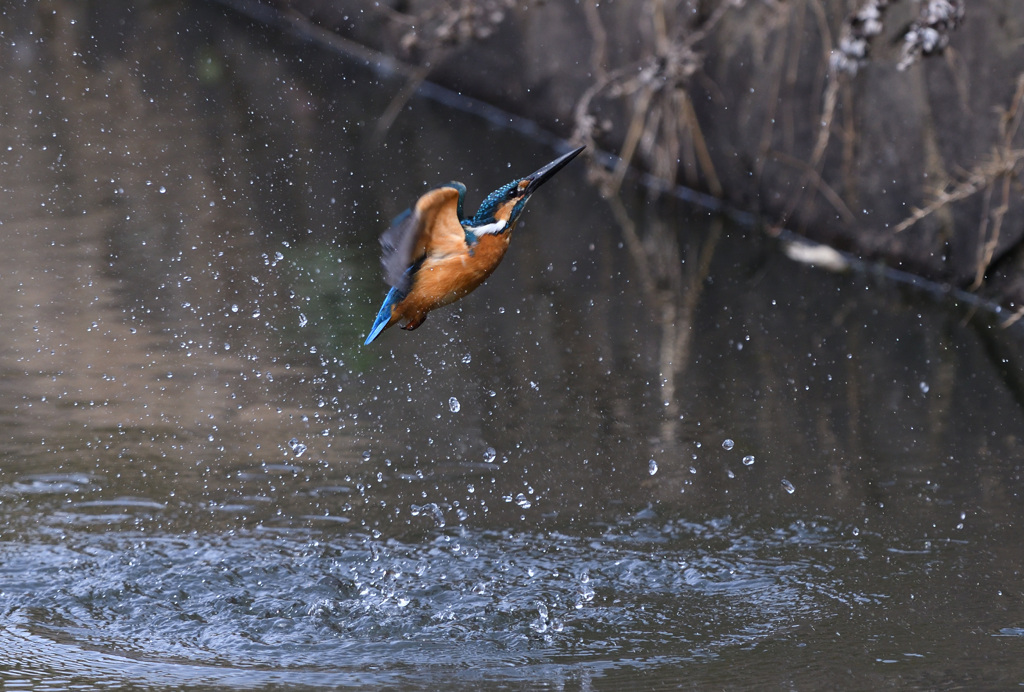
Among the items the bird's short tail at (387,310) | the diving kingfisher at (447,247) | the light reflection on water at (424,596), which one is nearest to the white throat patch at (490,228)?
the diving kingfisher at (447,247)

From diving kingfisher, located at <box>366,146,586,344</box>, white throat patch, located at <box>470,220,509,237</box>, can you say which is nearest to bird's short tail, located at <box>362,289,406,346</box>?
diving kingfisher, located at <box>366,146,586,344</box>

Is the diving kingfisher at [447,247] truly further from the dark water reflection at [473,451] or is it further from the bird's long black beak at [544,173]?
the dark water reflection at [473,451]

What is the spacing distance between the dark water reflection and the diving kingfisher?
55 centimetres

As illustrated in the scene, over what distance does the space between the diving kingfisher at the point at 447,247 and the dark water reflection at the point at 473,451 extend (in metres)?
0.55

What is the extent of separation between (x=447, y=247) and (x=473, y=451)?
0.91m

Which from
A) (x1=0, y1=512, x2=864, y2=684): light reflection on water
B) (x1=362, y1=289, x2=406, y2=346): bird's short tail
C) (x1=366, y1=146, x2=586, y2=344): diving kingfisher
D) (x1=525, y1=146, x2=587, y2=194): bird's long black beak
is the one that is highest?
(x1=525, y1=146, x2=587, y2=194): bird's long black beak

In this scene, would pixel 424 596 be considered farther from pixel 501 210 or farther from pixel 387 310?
pixel 501 210

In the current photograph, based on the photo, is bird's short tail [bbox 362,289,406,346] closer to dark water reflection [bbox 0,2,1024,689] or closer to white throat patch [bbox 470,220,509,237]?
white throat patch [bbox 470,220,509,237]

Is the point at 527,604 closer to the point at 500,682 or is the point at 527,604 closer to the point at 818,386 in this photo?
the point at 500,682

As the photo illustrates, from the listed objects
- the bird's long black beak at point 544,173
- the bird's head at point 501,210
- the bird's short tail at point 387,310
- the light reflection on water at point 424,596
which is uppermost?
the bird's long black beak at point 544,173

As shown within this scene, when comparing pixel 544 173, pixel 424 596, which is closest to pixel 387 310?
pixel 544 173

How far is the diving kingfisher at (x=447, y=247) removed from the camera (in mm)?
1963

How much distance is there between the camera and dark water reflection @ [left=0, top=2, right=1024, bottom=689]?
2.10 m

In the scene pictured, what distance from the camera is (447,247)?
2012 mm
